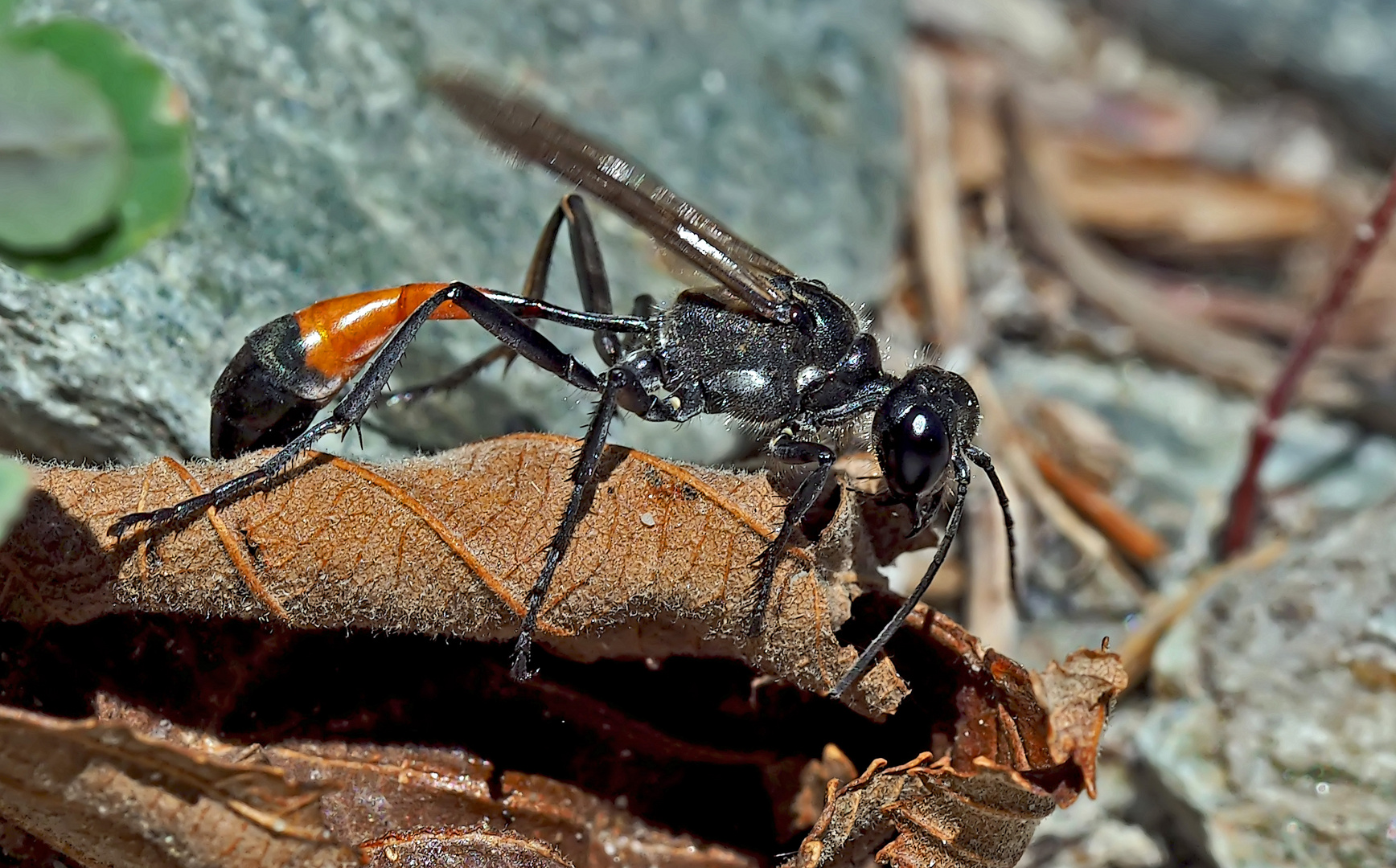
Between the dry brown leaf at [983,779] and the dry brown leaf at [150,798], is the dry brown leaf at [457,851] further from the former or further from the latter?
the dry brown leaf at [983,779]

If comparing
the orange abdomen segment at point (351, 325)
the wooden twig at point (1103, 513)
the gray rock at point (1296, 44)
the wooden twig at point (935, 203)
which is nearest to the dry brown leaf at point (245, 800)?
the orange abdomen segment at point (351, 325)

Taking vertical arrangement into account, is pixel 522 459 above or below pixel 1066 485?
below

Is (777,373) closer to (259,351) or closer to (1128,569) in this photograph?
(259,351)

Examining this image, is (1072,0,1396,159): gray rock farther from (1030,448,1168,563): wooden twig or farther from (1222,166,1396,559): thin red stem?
(1030,448,1168,563): wooden twig

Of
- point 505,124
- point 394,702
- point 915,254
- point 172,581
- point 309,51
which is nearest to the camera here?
point 172,581

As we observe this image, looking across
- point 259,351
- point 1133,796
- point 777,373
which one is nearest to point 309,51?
point 259,351

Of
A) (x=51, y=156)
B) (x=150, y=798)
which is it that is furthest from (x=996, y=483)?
(x=51, y=156)
